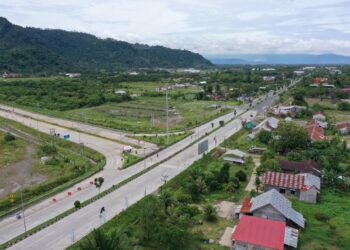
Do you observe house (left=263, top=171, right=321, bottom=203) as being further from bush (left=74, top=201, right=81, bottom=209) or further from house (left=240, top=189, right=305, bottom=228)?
bush (left=74, top=201, right=81, bottom=209)

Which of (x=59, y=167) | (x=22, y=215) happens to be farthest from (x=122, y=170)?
(x=22, y=215)

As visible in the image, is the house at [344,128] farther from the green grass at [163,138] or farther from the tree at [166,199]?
the tree at [166,199]

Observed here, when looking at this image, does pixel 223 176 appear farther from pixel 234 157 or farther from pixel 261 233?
pixel 261 233

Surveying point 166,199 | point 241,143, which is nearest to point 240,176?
point 166,199

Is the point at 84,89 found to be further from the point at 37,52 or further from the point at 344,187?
the point at 37,52

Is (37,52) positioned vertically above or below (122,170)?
above

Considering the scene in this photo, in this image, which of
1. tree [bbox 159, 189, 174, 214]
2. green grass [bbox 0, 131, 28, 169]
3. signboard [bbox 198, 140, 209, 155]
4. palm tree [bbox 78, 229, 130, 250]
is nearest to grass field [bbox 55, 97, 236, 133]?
signboard [bbox 198, 140, 209, 155]
